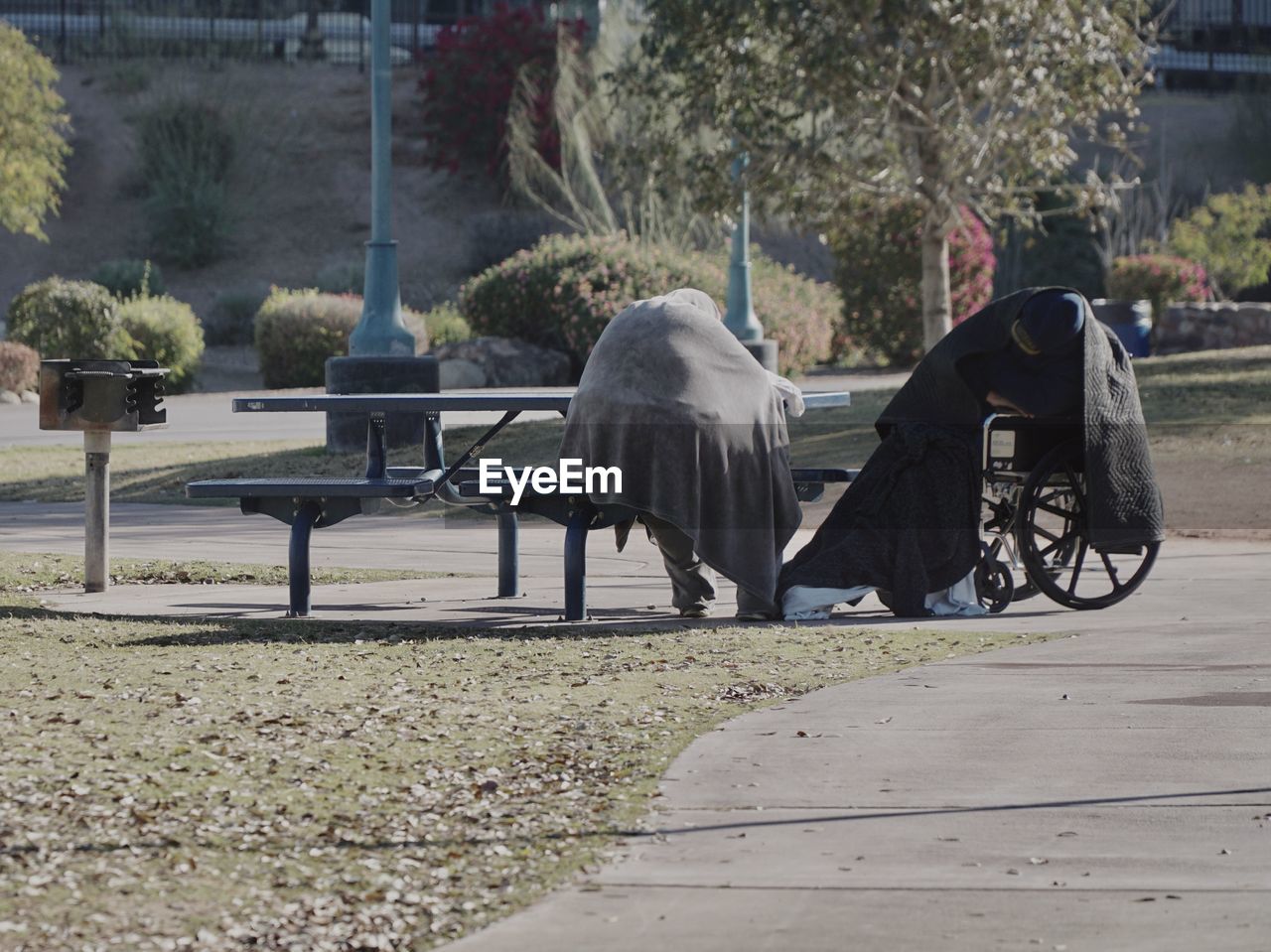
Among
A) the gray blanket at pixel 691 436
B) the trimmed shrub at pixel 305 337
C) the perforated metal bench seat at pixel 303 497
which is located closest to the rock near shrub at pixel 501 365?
the trimmed shrub at pixel 305 337

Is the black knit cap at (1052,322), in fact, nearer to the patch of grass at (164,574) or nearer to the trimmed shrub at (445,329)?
the patch of grass at (164,574)

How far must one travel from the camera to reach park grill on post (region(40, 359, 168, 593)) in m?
9.38

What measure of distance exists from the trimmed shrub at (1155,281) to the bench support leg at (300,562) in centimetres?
2475

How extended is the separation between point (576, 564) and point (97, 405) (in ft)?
8.12

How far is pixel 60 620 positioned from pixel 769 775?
13.2 ft

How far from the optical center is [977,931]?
4.23 metres

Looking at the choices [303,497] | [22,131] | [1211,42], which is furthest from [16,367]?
[1211,42]

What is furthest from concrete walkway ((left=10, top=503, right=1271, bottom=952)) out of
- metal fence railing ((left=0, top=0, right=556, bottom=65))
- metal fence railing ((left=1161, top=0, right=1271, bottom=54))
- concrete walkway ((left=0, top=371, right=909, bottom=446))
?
metal fence railing ((left=1161, top=0, right=1271, bottom=54))

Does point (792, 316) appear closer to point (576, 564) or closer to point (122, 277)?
point (122, 277)

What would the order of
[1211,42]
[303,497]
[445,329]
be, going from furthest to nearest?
1. [1211,42]
2. [445,329]
3. [303,497]

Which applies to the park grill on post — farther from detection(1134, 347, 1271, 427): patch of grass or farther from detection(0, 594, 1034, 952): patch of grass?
detection(1134, 347, 1271, 427): patch of grass

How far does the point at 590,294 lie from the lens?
26.7m

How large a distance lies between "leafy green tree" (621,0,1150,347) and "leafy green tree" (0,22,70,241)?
15.0 m

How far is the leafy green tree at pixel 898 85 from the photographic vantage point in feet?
62.8
